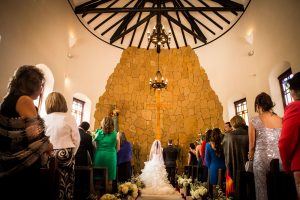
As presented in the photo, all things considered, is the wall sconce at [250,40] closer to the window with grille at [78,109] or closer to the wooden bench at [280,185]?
the wooden bench at [280,185]

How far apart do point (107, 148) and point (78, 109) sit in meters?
5.56

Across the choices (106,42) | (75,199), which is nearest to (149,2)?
(106,42)

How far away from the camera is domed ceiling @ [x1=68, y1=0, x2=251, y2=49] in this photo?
23.8 ft

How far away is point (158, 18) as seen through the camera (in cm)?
798

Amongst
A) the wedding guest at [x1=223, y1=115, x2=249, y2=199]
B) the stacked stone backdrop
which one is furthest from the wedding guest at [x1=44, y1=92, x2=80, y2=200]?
the stacked stone backdrop

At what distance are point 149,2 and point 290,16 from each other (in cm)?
495

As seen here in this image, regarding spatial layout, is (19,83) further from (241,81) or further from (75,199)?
(241,81)

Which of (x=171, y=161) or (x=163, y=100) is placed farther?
(x=163, y=100)

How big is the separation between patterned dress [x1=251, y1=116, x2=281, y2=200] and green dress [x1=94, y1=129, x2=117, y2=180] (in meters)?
1.89

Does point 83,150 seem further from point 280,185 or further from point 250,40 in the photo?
point 250,40

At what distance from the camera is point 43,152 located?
5.06 ft

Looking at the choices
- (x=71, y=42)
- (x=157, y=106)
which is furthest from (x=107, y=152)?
(x=157, y=106)

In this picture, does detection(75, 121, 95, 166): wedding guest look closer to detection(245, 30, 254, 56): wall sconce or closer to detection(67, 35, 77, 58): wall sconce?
detection(67, 35, 77, 58): wall sconce

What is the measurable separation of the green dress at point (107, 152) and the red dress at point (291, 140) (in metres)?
2.27
